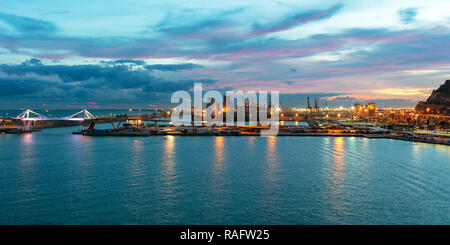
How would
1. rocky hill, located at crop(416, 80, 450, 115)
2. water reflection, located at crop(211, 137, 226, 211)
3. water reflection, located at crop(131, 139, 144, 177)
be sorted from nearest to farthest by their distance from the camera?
water reflection, located at crop(211, 137, 226, 211) → water reflection, located at crop(131, 139, 144, 177) → rocky hill, located at crop(416, 80, 450, 115)

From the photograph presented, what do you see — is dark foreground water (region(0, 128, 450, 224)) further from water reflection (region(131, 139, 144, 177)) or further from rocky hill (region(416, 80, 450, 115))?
rocky hill (region(416, 80, 450, 115))

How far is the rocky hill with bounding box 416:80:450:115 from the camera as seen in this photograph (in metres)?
102

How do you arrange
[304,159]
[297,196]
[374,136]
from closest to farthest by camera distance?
[297,196] < [304,159] < [374,136]

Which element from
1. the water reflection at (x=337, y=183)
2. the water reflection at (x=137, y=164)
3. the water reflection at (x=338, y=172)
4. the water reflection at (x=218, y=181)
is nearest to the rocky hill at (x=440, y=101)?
the water reflection at (x=338, y=172)

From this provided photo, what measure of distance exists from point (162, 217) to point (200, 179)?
6438 mm

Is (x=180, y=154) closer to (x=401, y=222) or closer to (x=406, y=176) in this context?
(x=406, y=176)

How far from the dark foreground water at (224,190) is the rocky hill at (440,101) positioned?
94425 mm

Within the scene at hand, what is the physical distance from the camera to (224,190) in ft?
51.4

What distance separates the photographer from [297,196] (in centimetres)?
1466

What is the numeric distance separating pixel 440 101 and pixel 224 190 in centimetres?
11757

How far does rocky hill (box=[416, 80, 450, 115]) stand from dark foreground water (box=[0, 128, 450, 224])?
3718 inches

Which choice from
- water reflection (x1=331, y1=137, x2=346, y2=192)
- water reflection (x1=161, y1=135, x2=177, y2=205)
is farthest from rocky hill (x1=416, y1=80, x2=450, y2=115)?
water reflection (x1=161, y1=135, x2=177, y2=205)
